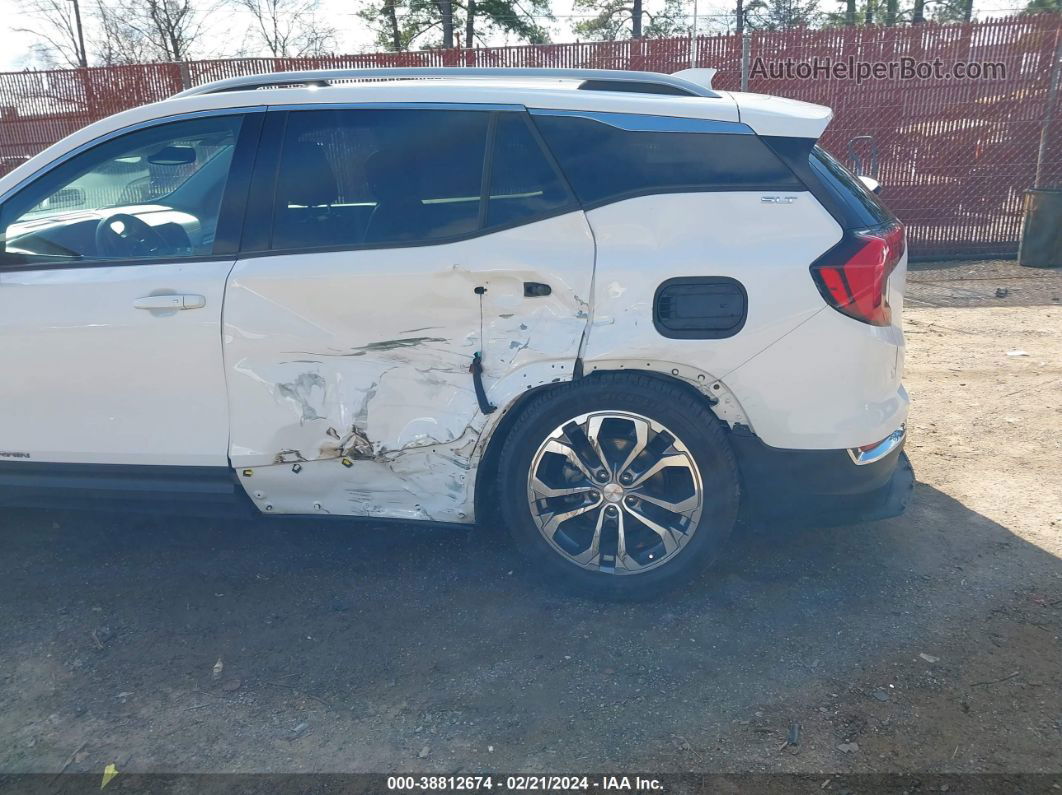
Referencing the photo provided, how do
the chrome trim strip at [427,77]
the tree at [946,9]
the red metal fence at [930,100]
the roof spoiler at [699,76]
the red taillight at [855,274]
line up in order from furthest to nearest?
the tree at [946,9]
the red metal fence at [930,100]
the roof spoiler at [699,76]
the chrome trim strip at [427,77]
the red taillight at [855,274]

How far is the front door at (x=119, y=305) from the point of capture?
343cm

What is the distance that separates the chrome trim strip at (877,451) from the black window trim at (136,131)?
250 cm

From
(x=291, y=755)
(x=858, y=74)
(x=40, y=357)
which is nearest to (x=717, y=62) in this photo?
(x=858, y=74)

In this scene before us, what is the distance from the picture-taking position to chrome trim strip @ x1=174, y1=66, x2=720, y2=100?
366cm

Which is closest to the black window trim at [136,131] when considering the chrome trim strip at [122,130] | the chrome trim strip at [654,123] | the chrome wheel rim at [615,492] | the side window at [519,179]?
the chrome trim strip at [122,130]

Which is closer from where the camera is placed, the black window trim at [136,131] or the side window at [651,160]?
the side window at [651,160]

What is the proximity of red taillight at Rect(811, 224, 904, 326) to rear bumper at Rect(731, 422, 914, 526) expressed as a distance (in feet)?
1.77

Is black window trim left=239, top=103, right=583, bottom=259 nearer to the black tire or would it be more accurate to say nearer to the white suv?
the white suv

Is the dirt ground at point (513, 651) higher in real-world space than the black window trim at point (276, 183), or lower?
lower

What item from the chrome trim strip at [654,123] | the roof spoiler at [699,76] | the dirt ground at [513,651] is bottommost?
the dirt ground at [513,651]

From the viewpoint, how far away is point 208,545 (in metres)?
4.07

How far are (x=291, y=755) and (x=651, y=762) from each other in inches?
43.6

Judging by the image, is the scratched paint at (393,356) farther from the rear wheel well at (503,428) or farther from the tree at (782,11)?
the tree at (782,11)

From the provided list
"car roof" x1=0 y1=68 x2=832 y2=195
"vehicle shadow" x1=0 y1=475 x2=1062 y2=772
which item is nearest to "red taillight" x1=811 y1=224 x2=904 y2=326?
"car roof" x1=0 y1=68 x2=832 y2=195
